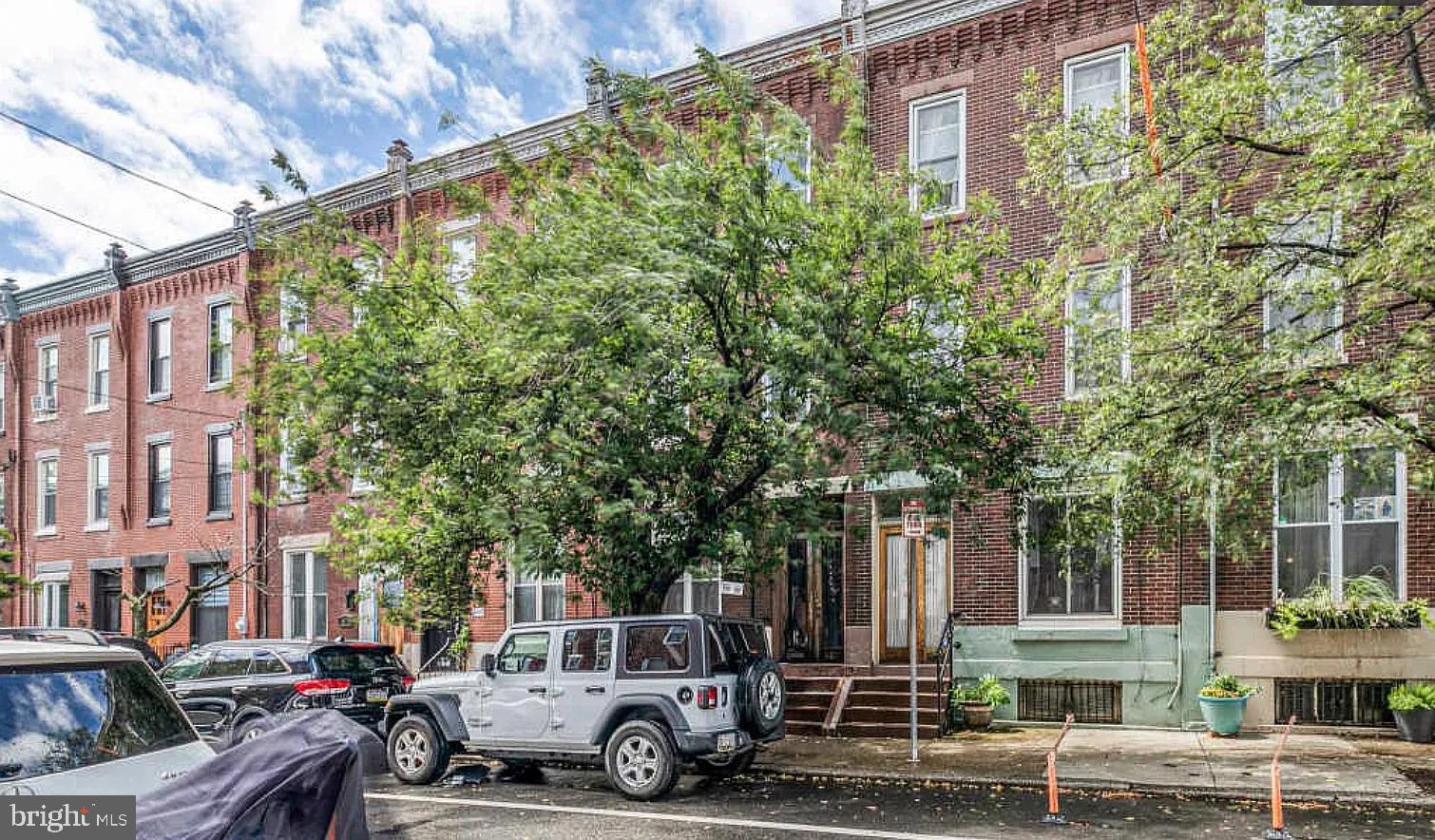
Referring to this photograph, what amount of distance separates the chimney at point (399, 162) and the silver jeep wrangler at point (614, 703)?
14.4 meters

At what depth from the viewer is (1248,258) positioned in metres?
13.2

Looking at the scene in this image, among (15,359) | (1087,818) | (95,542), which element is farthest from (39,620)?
(1087,818)

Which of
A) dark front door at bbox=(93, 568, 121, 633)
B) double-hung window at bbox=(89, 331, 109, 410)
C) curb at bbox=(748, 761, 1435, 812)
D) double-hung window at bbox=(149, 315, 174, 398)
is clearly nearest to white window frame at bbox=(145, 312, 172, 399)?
double-hung window at bbox=(149, 315, 174, 398)

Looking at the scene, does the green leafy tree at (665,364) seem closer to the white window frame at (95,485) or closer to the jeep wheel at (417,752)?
the jeep wheel at (417,752)

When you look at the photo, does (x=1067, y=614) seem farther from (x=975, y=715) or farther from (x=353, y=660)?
(x=353, y=660)

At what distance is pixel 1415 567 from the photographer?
52.8 ft

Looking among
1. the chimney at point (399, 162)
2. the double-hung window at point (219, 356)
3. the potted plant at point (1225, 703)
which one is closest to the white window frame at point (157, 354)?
the double-hung window at point (219, 356)

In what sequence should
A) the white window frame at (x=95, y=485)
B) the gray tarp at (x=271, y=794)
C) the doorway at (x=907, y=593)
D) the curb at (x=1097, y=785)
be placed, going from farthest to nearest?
the white window frame at (x=95, y=485), the doorway at (x=907, y=593), the curb at (x=1097, y=785), the gray tarp at (x=271, y=794)

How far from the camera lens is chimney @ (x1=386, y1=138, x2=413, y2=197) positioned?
2555 cm

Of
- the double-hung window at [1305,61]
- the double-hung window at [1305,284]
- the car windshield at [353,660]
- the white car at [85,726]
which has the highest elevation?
the double-hung window at [1305,61]

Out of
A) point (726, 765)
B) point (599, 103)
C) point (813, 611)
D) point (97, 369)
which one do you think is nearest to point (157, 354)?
point (97, 369)

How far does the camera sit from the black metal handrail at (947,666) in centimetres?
1728

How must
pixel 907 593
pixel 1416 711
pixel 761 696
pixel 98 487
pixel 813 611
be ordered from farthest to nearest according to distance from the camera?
pixel 98 487, pixel 813 611, pixel 907 593, pixel 1416 711, pixel 761 696

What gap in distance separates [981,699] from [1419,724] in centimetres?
561
